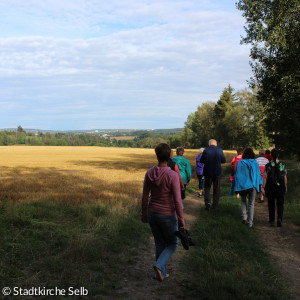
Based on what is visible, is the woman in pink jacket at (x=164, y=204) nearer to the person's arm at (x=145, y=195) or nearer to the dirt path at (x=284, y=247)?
the person's arm at (x=145, y=195)

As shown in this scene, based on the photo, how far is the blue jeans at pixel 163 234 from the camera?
14.2 ft

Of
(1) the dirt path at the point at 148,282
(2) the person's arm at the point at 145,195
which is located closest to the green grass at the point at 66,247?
(1) the dirt path at the point at 148,282

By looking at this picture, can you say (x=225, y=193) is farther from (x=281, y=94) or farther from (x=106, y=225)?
(x=106, y=225)

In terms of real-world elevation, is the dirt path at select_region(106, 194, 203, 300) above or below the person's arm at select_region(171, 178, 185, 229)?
below

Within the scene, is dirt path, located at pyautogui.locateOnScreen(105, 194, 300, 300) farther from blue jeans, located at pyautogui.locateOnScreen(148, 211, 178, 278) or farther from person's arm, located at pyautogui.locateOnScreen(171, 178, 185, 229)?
person's arm, located at pyautogui.locateOnScreen(171, 178, 185, 229)

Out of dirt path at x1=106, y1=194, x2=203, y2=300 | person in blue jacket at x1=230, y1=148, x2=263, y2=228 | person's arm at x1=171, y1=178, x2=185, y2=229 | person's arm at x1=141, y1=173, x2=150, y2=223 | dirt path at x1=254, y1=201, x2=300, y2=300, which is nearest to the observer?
dirt path at x1=106, y1=194, x2=203, y2=300

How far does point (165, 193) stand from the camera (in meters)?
4.31

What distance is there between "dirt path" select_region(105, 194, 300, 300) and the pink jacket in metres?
0.90

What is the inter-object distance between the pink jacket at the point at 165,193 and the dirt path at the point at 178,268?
0.90 m

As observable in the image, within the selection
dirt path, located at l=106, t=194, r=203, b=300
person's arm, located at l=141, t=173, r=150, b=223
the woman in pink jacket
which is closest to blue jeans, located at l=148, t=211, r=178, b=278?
the woman in pink jacket

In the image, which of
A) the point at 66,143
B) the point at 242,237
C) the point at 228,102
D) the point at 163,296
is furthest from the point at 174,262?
the point at 66,143

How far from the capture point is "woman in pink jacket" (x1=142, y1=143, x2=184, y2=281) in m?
4.28

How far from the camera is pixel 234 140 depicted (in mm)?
66062

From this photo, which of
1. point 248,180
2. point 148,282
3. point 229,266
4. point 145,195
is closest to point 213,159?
point 248,180
